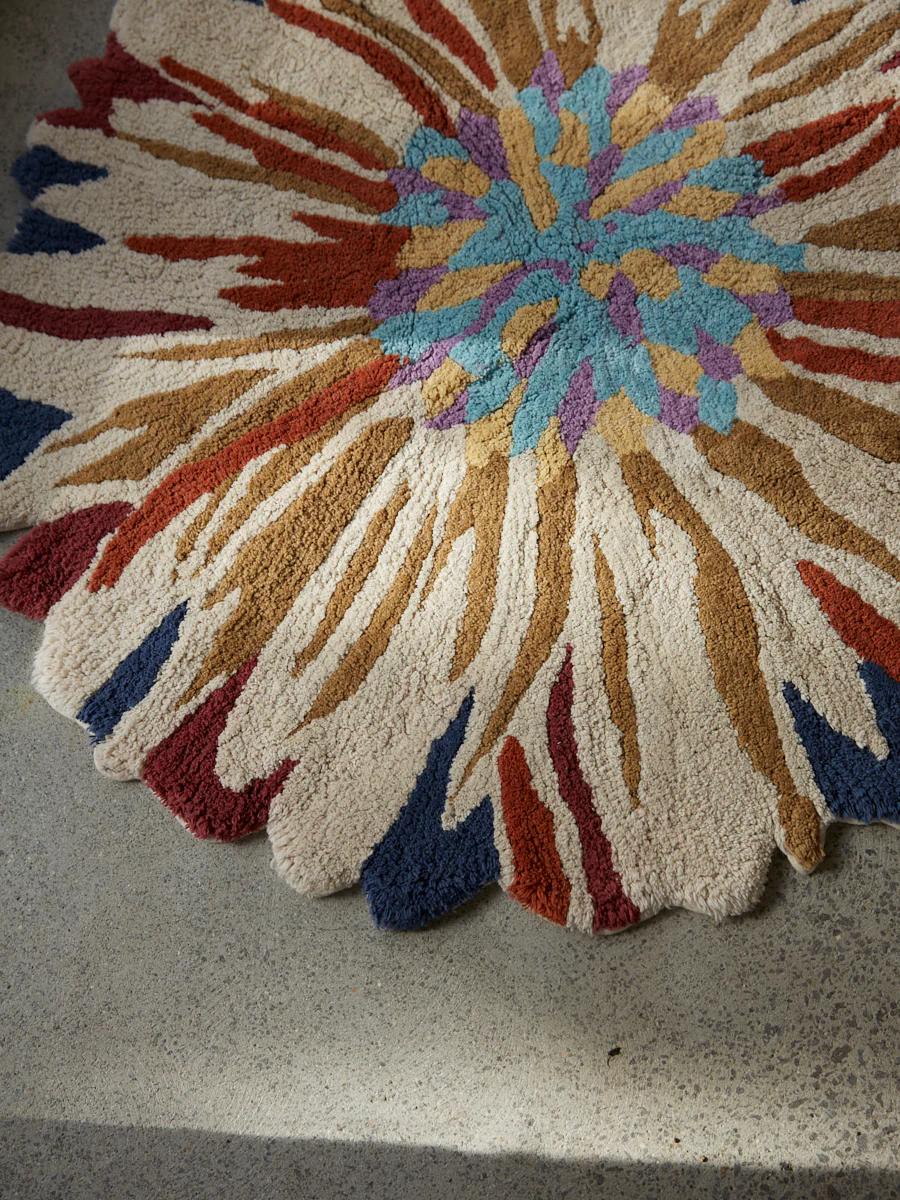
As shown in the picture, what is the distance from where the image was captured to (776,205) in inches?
45.9

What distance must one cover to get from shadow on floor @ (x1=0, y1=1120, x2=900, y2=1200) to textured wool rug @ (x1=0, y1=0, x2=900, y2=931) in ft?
0.72

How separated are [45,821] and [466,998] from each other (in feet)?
1.49

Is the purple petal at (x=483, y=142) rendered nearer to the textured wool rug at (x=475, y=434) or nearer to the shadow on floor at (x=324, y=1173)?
the textured wool rug at (x=475, y=434)

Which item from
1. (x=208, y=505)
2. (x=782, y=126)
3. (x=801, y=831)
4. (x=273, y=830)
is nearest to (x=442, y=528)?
(x=208, y=505)

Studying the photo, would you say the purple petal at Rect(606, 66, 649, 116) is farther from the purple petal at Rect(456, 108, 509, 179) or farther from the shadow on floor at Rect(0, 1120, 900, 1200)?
the shadow on floor at Rect(0, 1120, 900, 1200)

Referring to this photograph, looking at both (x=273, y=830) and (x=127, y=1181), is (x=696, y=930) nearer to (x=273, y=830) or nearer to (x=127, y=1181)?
(x=273, y=830)

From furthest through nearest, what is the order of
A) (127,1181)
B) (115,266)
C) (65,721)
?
(115,266) < (65,721) < (127,1181)

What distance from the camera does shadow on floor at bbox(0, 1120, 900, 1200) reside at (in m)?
0.88

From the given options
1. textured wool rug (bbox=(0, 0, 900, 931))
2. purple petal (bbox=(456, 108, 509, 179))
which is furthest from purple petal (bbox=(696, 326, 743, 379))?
purple petal (bbox=(456, 108, 509, 179))

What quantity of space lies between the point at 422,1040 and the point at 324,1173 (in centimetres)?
14

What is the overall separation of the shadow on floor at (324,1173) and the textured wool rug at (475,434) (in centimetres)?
22

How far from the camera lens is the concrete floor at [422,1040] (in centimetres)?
89

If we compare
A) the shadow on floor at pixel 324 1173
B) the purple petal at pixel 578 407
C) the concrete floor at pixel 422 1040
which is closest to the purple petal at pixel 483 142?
the purple petal at pixel 578 407

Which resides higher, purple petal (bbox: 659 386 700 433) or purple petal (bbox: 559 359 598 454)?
purple petal (bbox: 559 359 598 454)
